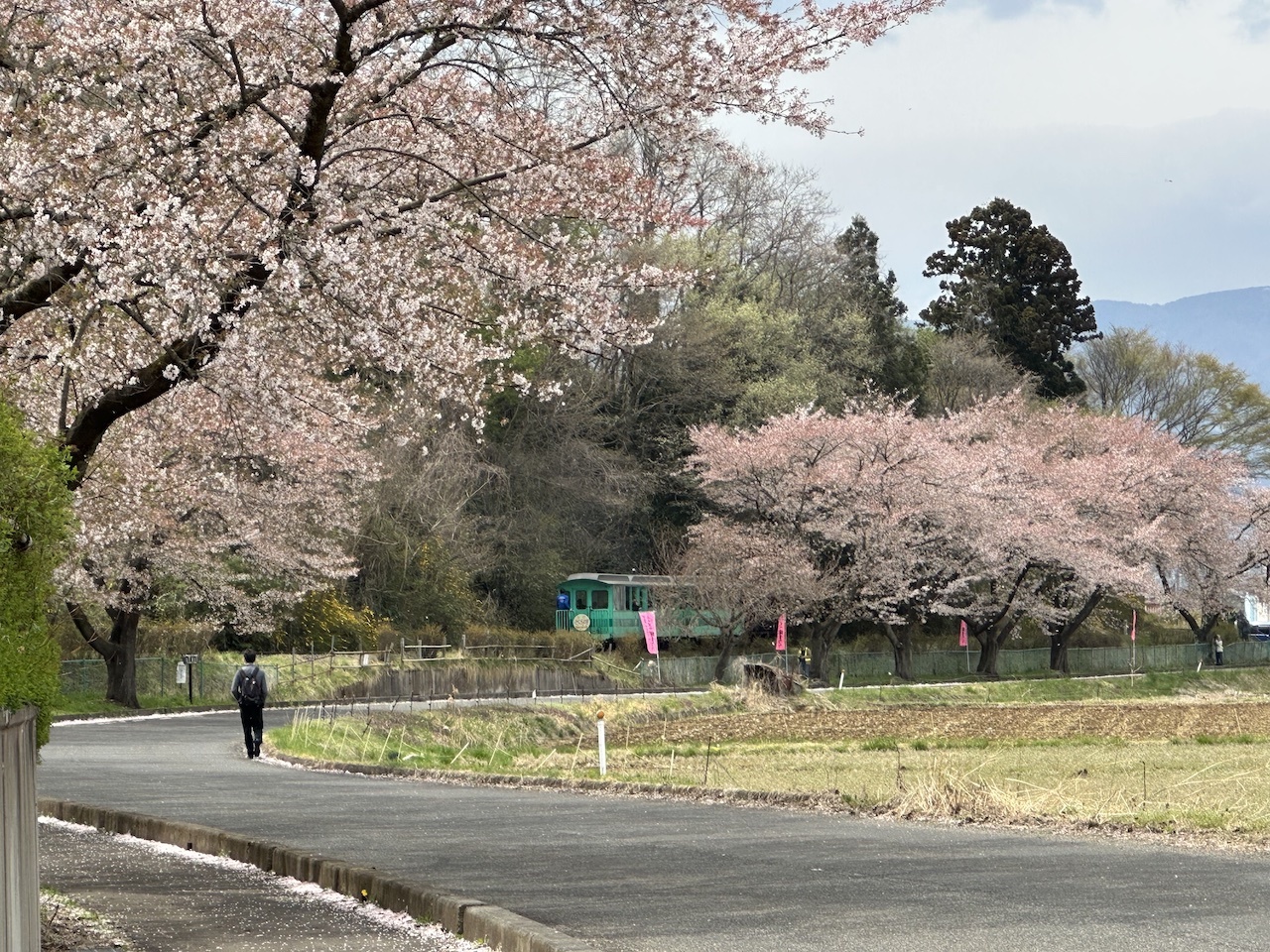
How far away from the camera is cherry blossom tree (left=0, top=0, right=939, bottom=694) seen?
9.82m

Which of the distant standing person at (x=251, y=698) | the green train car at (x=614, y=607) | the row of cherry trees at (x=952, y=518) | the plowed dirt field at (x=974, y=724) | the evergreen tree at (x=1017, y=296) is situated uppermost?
the evergreen tree at (x=1017, y=296)

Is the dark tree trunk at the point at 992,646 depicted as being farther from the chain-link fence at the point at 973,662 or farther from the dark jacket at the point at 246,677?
the dark jacket at the point at 246,677

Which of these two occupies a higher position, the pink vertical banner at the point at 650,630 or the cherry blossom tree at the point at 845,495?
the cherry blossom tree at the point at 845,495

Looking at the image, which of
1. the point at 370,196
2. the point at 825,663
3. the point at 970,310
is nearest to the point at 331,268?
the point at 370,196

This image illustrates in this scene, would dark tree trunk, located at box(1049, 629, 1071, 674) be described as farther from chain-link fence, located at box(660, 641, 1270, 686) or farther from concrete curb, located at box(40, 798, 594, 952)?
concrete curb, located at box(40, 798, 594, 952)

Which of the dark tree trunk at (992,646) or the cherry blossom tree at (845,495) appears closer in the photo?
the cherry blossom tree at (845,495)

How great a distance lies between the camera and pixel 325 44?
35.4 ft

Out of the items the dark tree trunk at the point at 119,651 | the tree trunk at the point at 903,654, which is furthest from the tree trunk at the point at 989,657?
the dark tree trunk at the point at 119,651

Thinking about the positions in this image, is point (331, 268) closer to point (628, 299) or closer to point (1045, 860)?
point (1045, 860)

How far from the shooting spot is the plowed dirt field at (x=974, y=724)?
27.2m

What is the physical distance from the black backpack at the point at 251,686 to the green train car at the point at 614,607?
91.5 feet

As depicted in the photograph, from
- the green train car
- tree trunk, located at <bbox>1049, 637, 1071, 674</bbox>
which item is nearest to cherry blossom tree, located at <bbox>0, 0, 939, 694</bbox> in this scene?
the green train car

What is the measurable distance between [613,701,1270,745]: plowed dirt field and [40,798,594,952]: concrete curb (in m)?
15.4

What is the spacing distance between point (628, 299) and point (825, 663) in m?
12.5
